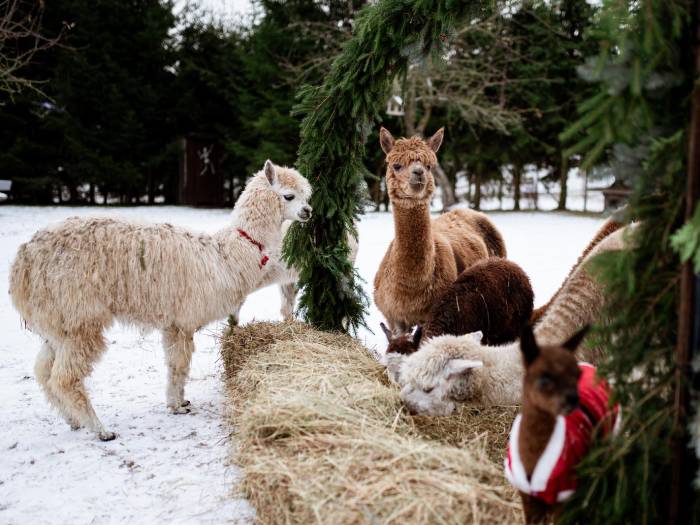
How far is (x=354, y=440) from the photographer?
8.58 feet

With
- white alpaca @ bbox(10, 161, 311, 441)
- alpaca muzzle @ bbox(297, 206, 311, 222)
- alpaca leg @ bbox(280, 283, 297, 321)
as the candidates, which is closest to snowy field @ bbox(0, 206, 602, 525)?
white alpaca @ bbox(10, 161, 311, 441)

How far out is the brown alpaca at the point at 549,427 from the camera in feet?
6.17

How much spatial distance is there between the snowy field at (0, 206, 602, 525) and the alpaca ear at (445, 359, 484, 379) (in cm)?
139

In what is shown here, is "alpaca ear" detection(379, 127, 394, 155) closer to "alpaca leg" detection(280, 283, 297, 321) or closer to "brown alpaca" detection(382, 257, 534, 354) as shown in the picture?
"brown alpaca" detection(382, 257, 534, 354)

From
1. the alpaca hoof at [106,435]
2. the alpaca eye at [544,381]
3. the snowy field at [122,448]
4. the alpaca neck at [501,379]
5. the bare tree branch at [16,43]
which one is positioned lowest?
the snowy field at [122,448]

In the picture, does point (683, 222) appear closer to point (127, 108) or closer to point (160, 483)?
point (160, 483)

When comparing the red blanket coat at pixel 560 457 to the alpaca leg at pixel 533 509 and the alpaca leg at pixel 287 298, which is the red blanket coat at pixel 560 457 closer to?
the alpaca leg at pixel 533 509

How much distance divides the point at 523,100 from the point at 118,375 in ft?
68.7

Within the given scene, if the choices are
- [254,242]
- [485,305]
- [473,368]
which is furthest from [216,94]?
[473,368]

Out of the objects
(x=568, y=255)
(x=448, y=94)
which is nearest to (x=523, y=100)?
(x=448, y=94)

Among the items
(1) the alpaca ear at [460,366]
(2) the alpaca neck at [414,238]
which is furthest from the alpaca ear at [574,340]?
(2) the alpaca neck at [414,238]

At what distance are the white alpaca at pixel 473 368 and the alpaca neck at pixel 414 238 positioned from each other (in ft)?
4.15

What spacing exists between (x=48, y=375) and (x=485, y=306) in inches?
134

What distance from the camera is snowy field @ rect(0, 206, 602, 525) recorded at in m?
2.87
